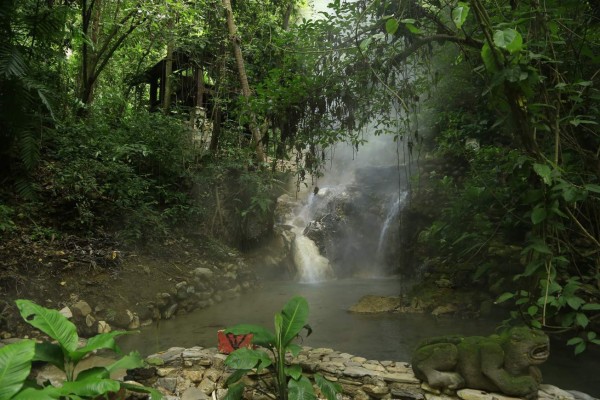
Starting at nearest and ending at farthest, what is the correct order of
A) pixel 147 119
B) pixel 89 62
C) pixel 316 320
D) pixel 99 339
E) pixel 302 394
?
pixel 99 339, pixel 302 394, pixel 316 320, pixel 147 119, pixel 89 62

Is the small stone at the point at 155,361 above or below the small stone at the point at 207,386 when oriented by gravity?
above

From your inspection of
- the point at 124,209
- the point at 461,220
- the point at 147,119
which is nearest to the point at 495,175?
the point at 461,220

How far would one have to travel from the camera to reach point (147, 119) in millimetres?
10609

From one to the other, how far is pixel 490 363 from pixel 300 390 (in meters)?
1.73

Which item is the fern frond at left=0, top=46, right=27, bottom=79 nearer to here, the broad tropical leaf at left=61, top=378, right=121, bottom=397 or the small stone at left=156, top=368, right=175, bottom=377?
the small stone at left=156, top=368, right=175, bottom=377

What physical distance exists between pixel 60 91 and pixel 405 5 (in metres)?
8.58

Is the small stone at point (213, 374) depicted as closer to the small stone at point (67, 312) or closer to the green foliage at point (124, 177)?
the small stone at point (67, 312)

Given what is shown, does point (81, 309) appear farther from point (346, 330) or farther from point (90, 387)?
point (90, 387)

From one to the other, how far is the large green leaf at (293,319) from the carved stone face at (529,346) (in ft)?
6.11

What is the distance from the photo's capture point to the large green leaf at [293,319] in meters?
3.73

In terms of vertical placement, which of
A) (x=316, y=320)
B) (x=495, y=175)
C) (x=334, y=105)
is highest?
(x=334, y=105)

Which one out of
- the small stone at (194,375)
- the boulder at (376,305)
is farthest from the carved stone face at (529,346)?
the boulder at (376,305)

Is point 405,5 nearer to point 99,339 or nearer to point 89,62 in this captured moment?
point 99,339

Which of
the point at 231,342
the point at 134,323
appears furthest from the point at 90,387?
the point at 134,323
